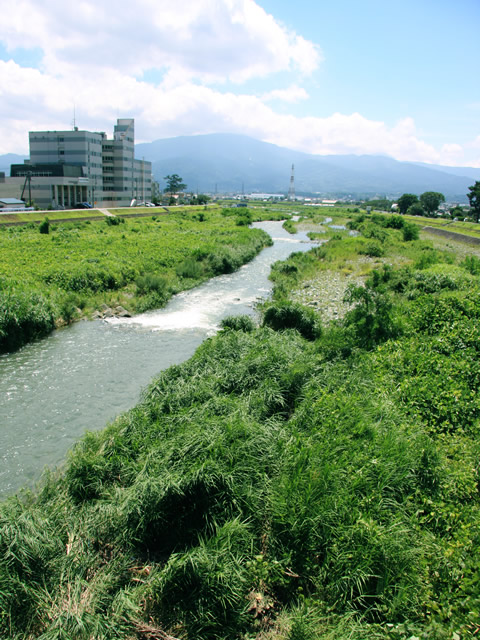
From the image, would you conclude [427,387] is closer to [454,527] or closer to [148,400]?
[454,527]

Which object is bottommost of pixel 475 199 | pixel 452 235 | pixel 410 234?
pixel 410 234

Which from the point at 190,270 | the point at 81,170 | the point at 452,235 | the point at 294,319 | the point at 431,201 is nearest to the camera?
the point at 294,319

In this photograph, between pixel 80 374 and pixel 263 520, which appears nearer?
pixel 263 520

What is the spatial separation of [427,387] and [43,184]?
79.9 meters

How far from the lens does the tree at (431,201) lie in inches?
4021

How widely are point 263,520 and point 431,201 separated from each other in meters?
112

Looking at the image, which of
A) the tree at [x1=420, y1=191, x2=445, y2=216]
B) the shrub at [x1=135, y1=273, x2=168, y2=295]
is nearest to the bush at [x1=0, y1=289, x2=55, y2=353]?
the shrub at [x1=135, y1=273, x2=168, y2=295]

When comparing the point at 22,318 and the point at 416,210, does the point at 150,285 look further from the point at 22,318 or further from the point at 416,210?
the point at 416,210

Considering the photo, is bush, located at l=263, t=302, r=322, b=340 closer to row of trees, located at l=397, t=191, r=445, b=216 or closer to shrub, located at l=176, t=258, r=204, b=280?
shrub, located at l=176, t=258, r=204, b=280

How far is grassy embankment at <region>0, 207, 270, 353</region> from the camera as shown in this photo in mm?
17031

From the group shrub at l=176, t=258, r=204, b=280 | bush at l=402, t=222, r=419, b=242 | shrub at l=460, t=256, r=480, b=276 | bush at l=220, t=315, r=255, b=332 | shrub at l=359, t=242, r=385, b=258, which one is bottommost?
bush at l=220, t=315, r=255, b=332

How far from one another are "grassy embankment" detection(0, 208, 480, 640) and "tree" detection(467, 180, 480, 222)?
79844mm

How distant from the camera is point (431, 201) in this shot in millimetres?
102188

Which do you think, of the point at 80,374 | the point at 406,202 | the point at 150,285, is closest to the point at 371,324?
the point at 80,374
